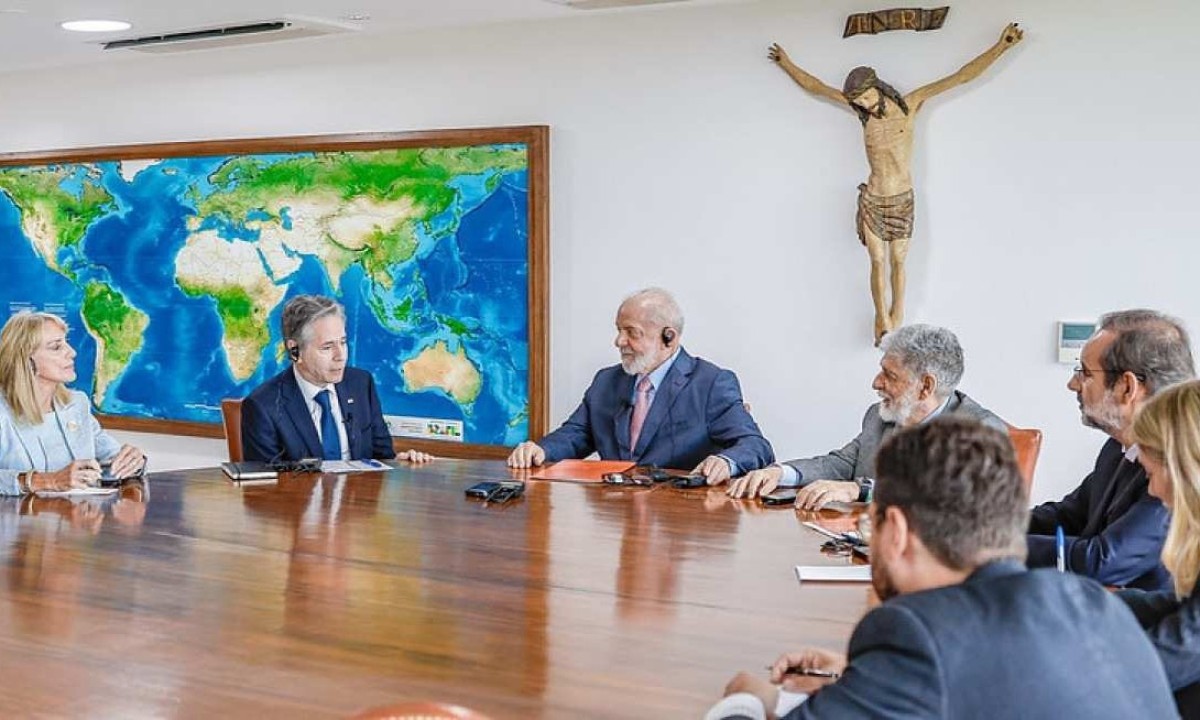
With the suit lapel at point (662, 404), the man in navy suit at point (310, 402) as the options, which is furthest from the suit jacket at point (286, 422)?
the suit lapel at point (662, 404)

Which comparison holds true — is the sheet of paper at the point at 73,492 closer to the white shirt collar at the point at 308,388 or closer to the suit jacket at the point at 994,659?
the white shirt collar at the point at 308,388

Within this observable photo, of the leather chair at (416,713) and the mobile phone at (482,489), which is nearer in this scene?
the leather chair at (416,713)

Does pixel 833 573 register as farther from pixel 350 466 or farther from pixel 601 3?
pixel 601 3

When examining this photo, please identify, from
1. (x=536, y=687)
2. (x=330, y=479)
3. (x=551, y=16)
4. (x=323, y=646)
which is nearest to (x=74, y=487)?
(x=330, y=479)

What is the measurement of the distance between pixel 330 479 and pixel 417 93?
2.28 metres

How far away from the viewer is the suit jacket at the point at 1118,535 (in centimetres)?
307

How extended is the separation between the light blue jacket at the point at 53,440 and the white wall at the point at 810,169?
6.62 ft

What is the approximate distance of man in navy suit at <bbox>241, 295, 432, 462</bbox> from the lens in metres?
4.87

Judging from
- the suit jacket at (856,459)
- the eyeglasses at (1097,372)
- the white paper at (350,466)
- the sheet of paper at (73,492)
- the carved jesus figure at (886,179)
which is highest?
the carved jesus figure at (886,179)

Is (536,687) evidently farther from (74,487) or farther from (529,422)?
(529,422)

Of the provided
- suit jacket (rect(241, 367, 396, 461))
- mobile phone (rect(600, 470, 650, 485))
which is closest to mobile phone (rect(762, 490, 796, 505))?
mobile phone (rect(600, 470, 650, 485))

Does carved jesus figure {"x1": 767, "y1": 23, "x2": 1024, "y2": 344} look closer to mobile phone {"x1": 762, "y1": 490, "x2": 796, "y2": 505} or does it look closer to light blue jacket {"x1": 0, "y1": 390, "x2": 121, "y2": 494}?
mobile phone {"x1": 762, "y1": 490, "x2": 796, "y2": 505}

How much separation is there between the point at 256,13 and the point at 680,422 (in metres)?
2.29

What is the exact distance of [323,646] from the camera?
2617 millimetres
